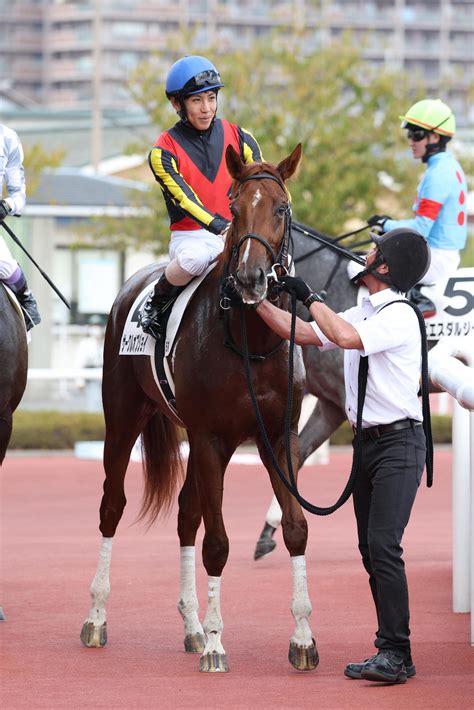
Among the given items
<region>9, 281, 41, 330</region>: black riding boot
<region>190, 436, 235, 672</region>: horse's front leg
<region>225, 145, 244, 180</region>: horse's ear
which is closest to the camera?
<region>225, 145, 244, 180</region>: horse's ear

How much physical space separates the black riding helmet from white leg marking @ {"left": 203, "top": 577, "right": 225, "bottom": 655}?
1596 millimetres

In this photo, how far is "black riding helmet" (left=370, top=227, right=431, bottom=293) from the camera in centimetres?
575

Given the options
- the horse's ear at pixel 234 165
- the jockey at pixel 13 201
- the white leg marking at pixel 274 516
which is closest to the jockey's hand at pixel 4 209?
the jockey at pixel 13 201

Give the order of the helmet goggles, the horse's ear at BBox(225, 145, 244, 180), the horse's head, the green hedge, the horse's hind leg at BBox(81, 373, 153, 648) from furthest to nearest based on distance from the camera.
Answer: the green hedge, the horse's hind leg at BBox(81, 373, 153, 648), the helmet goggles, the horse's ear at BBox(225, 145, 244, 180), the horse's head

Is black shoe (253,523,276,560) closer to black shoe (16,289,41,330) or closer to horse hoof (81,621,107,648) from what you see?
black shoe (16,289,41,330)

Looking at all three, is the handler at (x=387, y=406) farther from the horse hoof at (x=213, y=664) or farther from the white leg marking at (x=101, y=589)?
the white leg marking at (x=101, y=589)

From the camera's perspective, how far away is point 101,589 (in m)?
6.86

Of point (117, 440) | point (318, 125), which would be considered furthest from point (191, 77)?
point (318, 125)

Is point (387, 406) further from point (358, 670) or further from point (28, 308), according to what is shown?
point (28, 308)

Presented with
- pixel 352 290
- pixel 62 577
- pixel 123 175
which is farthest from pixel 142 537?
pixel 123 175

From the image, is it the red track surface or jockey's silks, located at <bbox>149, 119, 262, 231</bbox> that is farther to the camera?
jockey's silks, located at <bbox>149, 119, 262, 231</bbox>

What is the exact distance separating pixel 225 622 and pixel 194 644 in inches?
26.6

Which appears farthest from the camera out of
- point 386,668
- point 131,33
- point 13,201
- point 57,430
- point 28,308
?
point 131,33

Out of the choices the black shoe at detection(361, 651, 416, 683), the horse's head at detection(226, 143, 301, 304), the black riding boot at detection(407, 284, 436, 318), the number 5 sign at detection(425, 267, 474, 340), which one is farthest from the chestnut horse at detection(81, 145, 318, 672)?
the number 5 sign at detection(425, 267, 474, 340)
